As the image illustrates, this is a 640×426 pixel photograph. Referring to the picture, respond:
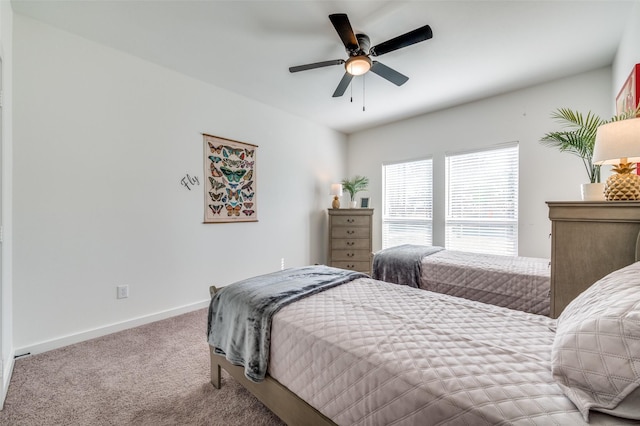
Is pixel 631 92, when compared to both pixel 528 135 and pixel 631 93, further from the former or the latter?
pixel 528 135

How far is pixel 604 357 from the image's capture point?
70cm

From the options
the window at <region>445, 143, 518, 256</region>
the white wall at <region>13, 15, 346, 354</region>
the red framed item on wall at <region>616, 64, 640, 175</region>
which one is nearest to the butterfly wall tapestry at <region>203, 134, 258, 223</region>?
the white wall at <region>13, 15, 346, 354</region>

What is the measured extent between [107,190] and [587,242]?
3554 mm

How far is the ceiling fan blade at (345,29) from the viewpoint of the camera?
180 centimetres

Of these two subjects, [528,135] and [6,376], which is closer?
[6,376]

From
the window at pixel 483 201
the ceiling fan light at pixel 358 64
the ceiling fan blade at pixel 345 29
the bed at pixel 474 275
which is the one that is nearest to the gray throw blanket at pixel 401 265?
the bed at pixel 474 275

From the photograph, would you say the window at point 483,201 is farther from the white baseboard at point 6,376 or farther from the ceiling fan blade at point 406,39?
the white baseboard at point 6,376

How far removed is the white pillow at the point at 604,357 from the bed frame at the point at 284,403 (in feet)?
2.64

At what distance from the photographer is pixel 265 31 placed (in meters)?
2.25

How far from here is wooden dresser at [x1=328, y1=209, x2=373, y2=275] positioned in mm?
4254

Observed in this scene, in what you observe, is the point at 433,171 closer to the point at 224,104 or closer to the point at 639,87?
the point at 639,87

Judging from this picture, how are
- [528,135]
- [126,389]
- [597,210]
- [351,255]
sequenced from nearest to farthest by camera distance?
[597,210] → [126,389] → [528,135] → [351,255]

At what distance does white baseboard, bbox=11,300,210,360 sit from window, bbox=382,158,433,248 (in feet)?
10.5

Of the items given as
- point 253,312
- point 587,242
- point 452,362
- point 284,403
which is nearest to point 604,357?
point 452,362
